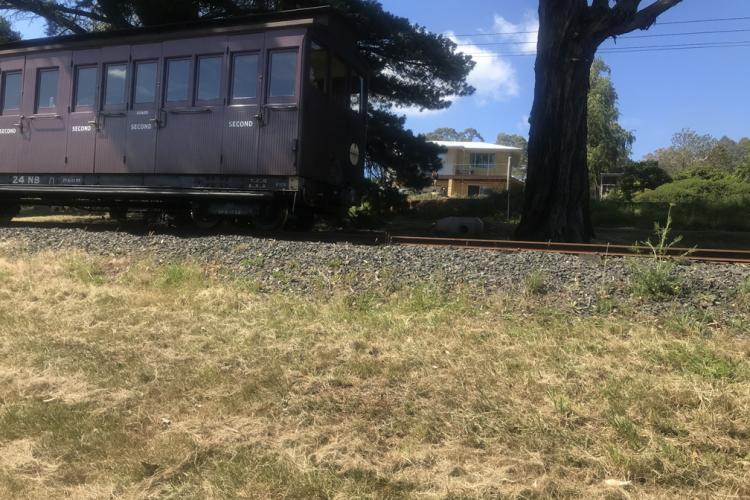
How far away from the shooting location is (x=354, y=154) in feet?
36.6

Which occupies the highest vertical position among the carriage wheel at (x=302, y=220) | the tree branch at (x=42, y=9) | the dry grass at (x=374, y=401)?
the tree branch at (x=42, y=9)

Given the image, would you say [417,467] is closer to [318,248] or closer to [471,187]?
[318,248]

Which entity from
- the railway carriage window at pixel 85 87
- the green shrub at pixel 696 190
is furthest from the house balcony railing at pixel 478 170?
the railway carriage window at pixel 85 87

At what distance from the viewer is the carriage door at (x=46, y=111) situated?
34.0ft

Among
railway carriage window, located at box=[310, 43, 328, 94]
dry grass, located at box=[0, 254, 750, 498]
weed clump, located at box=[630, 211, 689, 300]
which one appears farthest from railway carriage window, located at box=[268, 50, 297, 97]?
weed clump, located at box=[630, 211, 689, 300]

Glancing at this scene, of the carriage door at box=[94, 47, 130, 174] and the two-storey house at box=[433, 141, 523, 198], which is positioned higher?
the two-storey house at box=[433, 141, 523, 198]

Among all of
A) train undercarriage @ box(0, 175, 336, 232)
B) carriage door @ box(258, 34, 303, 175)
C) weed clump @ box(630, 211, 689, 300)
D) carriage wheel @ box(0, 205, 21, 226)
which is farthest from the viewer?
carriage wheel @ box(0, 205, 21, 226)

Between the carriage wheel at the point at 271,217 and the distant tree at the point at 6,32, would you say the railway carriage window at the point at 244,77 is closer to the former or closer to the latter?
the carriage wheel at the point at 271,217

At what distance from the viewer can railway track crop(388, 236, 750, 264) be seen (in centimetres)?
636

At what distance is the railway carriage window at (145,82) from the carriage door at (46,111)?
150cm

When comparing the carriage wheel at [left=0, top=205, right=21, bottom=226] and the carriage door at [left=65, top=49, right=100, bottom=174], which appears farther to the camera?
the carriage wheel at [left=0, top=205, right=21, bottom=226]

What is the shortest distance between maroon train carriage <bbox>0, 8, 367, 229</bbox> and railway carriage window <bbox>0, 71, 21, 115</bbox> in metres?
0.03

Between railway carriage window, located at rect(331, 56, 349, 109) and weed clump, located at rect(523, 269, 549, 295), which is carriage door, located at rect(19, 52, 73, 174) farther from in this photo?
weed clump, located at rect(523, 269, 549, 295)

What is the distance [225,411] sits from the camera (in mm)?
3617
